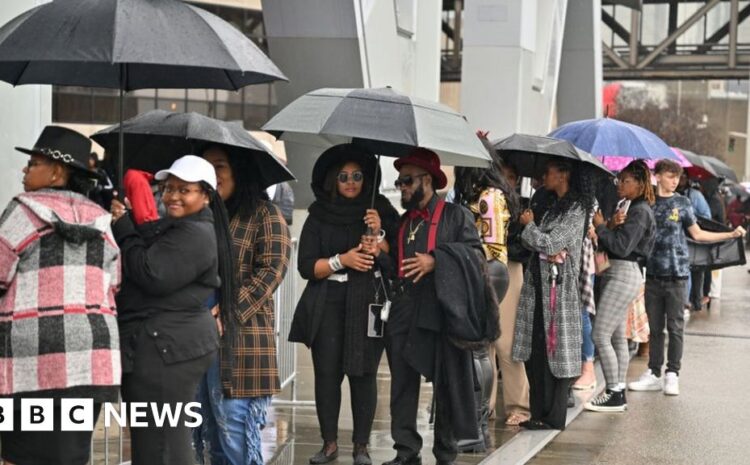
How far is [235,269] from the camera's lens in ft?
21.8

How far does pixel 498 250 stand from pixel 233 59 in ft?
11.5

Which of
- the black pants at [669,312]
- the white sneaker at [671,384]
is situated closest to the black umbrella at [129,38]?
the black pants at [669,312]

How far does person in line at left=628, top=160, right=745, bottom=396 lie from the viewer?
1157cm

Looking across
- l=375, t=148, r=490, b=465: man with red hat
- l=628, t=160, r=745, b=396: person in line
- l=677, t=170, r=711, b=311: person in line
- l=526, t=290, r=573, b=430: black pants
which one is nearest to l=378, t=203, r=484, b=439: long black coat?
l=375, t=148, r=490, b=465: man with red hat

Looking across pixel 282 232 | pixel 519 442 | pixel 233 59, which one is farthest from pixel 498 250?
pixel 233 59

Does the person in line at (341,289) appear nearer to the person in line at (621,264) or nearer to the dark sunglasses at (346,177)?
the dark sunglasses at (346,177)

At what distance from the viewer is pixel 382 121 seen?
25.0 ft

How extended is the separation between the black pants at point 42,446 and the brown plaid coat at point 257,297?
1391 mm

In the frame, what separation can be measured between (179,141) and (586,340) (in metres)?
4.74

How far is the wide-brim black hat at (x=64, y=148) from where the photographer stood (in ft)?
18.5

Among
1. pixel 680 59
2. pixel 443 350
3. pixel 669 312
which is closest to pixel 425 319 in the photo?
pixel 443 350

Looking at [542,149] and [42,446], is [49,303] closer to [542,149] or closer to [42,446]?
[42,446]

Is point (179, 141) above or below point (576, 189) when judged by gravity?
above

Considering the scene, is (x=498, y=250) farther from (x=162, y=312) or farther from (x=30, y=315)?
(x=30, y=315)
